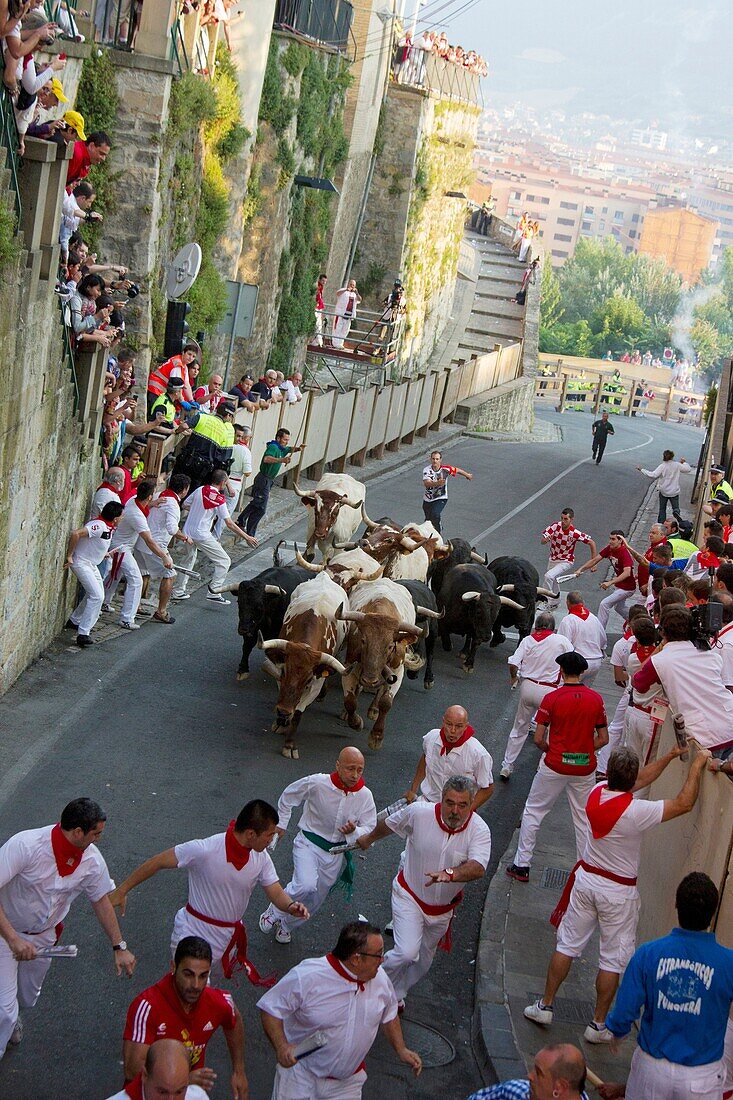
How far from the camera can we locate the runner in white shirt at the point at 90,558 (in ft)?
48.6

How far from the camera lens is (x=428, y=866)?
341 inches

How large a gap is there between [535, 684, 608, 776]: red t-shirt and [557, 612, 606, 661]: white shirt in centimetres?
306

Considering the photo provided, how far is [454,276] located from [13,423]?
42.6 metres

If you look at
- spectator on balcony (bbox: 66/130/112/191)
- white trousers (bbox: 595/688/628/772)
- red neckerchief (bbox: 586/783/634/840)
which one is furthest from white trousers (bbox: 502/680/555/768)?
spectator on balcony (bbox: 66/130/112/191)

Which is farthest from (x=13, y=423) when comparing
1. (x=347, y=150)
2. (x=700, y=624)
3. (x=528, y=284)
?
(x=528, y=284)

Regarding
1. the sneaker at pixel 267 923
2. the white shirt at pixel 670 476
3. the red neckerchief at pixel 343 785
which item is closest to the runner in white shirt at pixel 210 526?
the sneaker at pixel 267 923

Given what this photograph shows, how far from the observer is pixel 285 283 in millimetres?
33531

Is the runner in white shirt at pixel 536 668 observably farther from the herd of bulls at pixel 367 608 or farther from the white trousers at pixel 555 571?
the white trousers at pixel 555 571

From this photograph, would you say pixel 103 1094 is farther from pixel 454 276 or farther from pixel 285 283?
pixel 454 276

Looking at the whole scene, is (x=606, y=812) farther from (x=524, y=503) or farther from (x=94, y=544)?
(x=524, y=503)

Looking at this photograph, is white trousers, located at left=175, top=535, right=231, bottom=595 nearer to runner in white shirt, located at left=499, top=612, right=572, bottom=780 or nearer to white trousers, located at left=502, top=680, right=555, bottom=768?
white trousers, located at left=502, top=680, right=555, bottom=768

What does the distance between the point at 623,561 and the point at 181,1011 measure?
12114mm

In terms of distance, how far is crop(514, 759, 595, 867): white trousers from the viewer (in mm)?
10906

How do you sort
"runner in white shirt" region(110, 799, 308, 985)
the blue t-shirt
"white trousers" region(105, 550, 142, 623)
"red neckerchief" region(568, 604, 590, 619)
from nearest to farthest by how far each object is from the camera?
1. the blue t-shirt
2. "runner in white shirt" region(110, 799, 308, 985)
3. "red neckerchief" region(568, 604, 590, 619)
4. "white trousers" region(105, 550, 142, 623)
